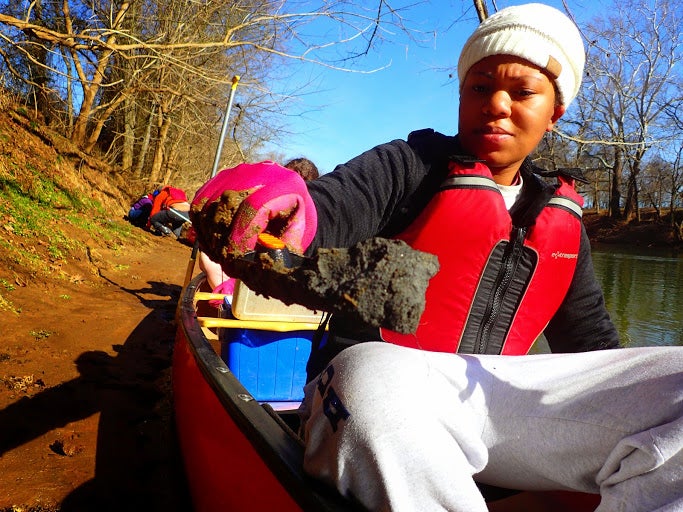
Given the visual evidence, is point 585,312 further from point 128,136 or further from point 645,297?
point 128,136

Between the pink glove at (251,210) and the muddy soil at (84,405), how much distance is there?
Result: 198 cm

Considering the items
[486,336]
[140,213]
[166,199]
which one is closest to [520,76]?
[486,336]

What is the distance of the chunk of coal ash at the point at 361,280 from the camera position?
2.45 ft

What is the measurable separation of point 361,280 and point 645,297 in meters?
12.2

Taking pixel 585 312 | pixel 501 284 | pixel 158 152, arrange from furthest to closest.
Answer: pixel 158 152, pixel 585 312, pixel 501 284

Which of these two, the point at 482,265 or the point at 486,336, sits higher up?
the point at 482,265

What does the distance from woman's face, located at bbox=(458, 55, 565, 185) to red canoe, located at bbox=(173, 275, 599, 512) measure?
3.29ft

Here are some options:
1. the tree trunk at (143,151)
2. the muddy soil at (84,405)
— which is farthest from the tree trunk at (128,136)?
the muddy soil at (84,405)

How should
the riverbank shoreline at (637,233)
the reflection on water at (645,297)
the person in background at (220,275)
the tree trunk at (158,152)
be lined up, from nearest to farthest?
the person in background at (220,275) < the reflection on water at (645,297) < the tree trunk at (158,152) < the riverbank shoreline at (637,233)

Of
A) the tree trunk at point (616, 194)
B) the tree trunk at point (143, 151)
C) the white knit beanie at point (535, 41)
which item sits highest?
the tree trunk at point (616, 194)

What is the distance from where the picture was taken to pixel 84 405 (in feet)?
10.3

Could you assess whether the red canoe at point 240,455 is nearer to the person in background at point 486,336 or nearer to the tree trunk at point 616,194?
the person in background at point 486,336

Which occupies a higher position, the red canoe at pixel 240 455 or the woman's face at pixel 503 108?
the woman's face at pixel 503 108

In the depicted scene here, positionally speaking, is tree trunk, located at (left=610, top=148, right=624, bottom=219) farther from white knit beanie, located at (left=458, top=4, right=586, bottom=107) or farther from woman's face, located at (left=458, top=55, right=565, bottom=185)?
woman's face, located at (left=458, top=55, right=565, bottom=185)
